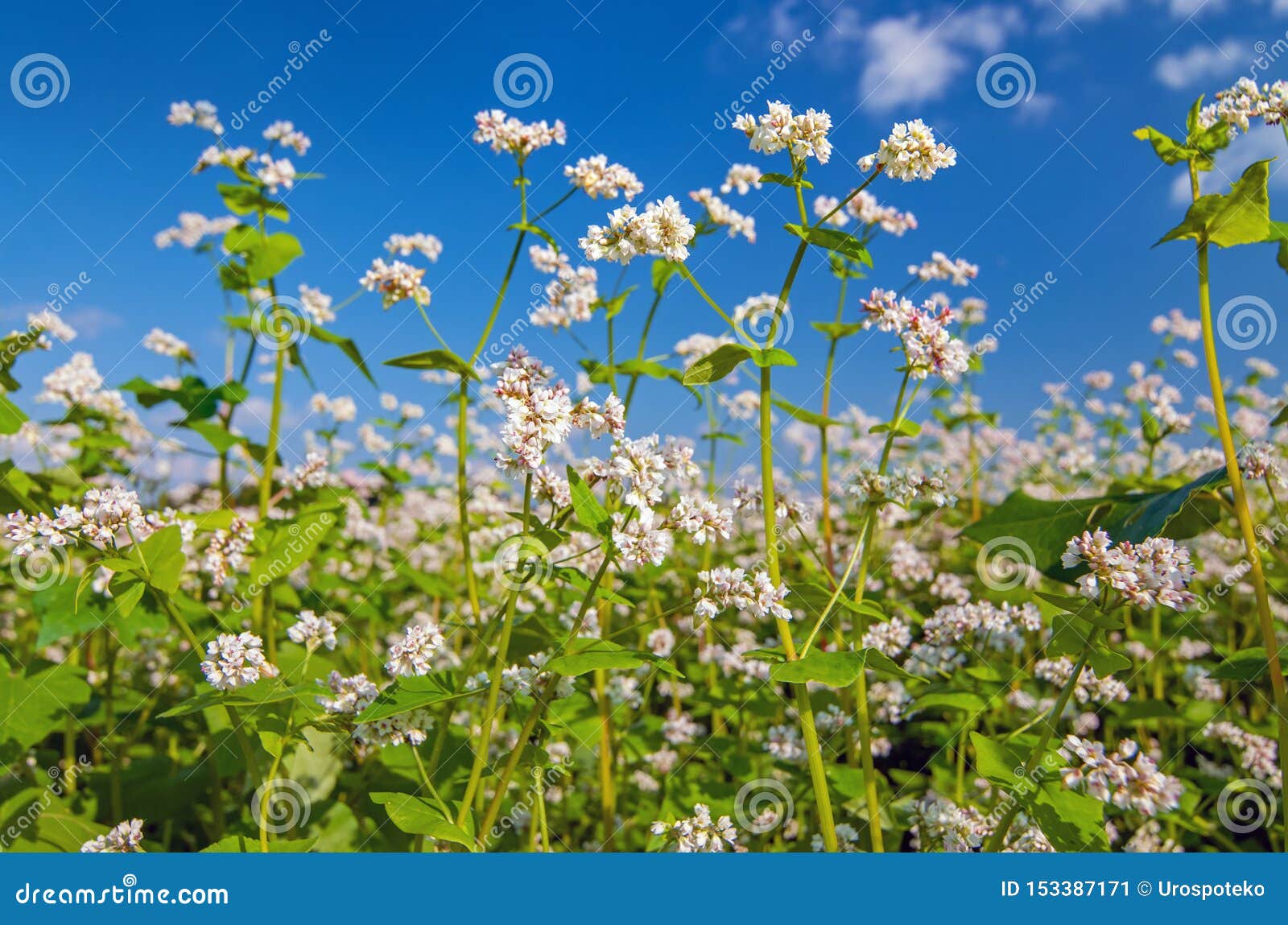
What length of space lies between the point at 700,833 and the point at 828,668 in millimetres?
714

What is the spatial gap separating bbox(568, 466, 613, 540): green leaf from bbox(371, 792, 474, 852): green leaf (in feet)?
2.46

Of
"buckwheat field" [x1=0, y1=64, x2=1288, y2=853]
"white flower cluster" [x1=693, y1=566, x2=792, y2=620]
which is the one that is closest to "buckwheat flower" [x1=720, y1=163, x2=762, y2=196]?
"buckwheat field" [x1=0, y1=64, x2=1288, y2=853]

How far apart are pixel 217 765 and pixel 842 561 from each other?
3463 mm

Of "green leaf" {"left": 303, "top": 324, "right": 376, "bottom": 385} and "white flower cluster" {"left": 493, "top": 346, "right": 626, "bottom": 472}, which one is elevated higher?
"green leaf" {"left": 303, "top": 324, "right": 376, "bottom": 385}

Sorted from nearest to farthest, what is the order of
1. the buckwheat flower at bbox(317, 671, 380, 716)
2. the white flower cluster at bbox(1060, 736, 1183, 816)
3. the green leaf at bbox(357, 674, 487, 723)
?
the white flower cluster at bbox(1060, 736, 1183, 816)
the green leaf at bbox(357, 674, 487, 723)
the buckwheat flower at bbox(317, 671, 380, 716)

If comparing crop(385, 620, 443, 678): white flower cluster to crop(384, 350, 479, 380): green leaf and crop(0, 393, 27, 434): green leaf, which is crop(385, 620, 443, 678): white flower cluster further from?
crop(0, 393, 27, 434): green leaf

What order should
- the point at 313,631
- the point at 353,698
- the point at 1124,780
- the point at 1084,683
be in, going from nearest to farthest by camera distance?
1. the point at 1124,780
2. the point at 353,698
3. the point at 313,631
4. the point at 1084,683

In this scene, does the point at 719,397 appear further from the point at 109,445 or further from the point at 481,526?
the point at 109,445

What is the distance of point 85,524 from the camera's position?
2.11 m

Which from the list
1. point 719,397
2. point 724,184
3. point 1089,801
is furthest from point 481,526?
point 1089,801

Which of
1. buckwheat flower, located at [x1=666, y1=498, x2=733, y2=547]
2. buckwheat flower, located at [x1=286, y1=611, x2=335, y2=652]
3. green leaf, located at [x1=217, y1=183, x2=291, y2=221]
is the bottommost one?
buckwheat flower, located at [x1=286, y1=611, x2=335, y2=652]

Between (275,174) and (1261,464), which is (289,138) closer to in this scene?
(275,174)

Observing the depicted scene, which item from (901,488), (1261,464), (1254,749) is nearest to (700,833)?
(901,488)

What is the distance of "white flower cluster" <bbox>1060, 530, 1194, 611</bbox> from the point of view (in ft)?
6.32
